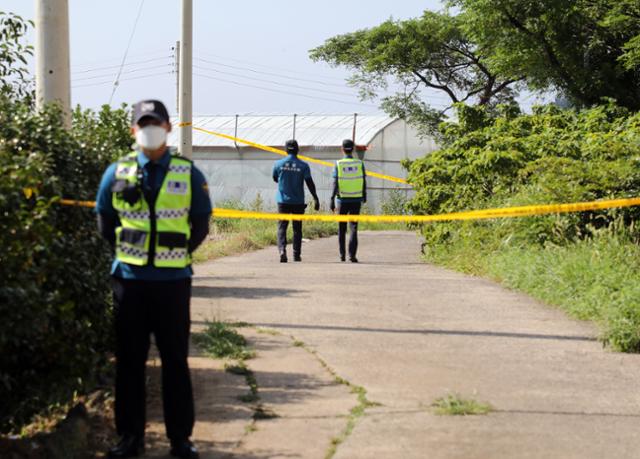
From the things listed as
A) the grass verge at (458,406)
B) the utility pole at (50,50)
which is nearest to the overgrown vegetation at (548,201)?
the grass verge at (458,406)

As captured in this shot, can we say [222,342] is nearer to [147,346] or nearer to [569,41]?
[147,346]

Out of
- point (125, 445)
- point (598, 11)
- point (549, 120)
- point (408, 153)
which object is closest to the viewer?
point (125, 445)

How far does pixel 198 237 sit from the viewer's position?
5473mm

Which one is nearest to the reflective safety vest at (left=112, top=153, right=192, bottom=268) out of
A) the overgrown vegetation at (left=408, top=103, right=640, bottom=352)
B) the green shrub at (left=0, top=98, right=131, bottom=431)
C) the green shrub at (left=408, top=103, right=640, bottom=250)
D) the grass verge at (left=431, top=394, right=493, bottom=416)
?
the green shrub at (left=0, top=98, right=131, bottom=431)

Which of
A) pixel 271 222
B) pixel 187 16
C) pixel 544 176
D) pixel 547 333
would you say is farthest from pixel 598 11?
pixel 547 333

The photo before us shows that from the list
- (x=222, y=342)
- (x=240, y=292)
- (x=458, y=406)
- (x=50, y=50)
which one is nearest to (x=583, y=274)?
(x=240, y=292)

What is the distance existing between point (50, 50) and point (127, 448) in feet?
14.1

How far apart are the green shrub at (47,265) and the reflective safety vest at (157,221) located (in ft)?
1.26

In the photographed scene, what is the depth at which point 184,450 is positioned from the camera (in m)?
5.27

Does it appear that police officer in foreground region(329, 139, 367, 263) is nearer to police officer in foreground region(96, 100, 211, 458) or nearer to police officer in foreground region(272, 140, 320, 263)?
police officer in foreground region(272, 140, 320, 263)

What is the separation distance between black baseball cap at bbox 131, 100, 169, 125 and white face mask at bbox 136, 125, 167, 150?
6cm

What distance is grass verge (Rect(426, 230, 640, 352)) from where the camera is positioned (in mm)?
8430

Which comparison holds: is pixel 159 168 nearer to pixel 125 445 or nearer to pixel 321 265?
pixel 125 445

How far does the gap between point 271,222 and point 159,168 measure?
1854 cm
